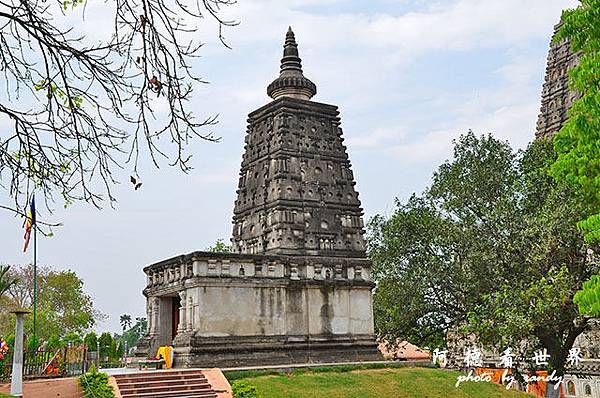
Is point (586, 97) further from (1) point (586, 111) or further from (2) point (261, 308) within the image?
(2) point (261, 308)

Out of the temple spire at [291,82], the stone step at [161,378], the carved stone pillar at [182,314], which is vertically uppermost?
the temple spire at [291,82]

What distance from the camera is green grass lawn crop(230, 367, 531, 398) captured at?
58.9ft

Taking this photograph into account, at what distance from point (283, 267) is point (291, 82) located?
28.1 ft

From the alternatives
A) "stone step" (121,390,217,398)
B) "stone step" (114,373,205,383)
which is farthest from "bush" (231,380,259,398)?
"stone step" (114,373,205,383)

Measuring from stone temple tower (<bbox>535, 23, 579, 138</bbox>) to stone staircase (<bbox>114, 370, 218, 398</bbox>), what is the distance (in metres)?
20.8

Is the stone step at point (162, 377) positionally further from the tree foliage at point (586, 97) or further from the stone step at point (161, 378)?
the tree foliage at point (586, 97)

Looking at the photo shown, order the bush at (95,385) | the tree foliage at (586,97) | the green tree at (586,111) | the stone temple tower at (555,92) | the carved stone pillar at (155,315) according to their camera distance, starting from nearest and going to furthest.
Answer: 1. the green tree at (586,111)
2. the tree foliage at (586,97)
3. the bush at (95,385)
4. the carved stone pillar at (155,315)
5. the stone temple tower at (555,92)

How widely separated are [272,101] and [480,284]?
446 inches

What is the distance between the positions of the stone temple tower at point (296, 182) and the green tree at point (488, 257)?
1921 mm

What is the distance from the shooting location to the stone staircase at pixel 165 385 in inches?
654

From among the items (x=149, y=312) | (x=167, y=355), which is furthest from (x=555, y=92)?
(x=167, y=355)

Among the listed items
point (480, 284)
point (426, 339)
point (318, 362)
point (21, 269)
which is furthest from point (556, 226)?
point (21, 269)

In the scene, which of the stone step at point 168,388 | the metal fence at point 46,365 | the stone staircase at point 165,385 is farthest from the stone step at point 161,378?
the metal fence at point 46,365

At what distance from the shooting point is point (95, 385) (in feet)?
51.9
